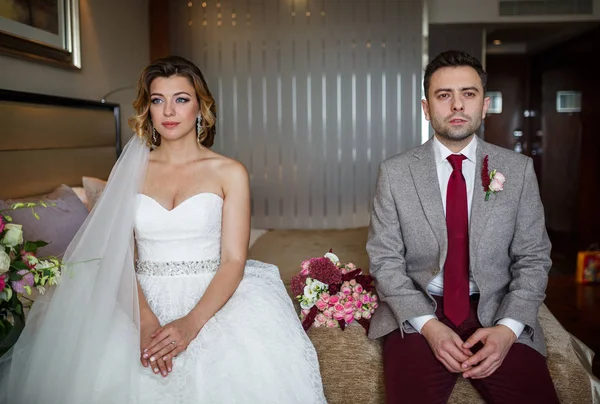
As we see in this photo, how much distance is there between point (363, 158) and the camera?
564cm

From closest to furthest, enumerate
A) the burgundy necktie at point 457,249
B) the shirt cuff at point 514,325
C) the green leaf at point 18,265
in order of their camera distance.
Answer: the green leaf at point 18,265 < the shirt cuff at point 514,325 < the burgundy necktie at point 457,249

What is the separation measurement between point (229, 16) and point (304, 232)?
2334mm

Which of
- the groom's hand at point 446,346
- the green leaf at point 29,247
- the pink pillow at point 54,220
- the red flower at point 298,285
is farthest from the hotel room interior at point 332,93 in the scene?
the green leaf at point 29,247

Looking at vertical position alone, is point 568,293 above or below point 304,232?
below

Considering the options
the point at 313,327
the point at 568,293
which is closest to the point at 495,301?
the point at 313,327

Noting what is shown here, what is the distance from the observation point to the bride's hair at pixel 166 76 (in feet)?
7.18

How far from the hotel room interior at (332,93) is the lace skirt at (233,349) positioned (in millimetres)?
1363

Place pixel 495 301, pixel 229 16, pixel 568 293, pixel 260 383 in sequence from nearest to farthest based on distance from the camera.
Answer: pixel 260 383 < pixel 495 301 < pixel 568 293 < pixel 229 16

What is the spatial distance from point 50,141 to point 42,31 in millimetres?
634

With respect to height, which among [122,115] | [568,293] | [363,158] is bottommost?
[568,293]

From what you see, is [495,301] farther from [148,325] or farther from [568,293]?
[568,293]

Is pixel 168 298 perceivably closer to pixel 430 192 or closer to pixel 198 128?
pixel 198 128

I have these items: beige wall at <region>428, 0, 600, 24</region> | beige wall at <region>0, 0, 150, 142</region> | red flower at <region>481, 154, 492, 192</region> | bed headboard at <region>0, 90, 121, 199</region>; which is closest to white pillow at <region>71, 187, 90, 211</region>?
bed headboard at <region>0, 90, 121, 199</region>

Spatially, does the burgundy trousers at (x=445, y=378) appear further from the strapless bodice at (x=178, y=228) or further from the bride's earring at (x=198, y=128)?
the bride's earring at (x=198, y=128)
